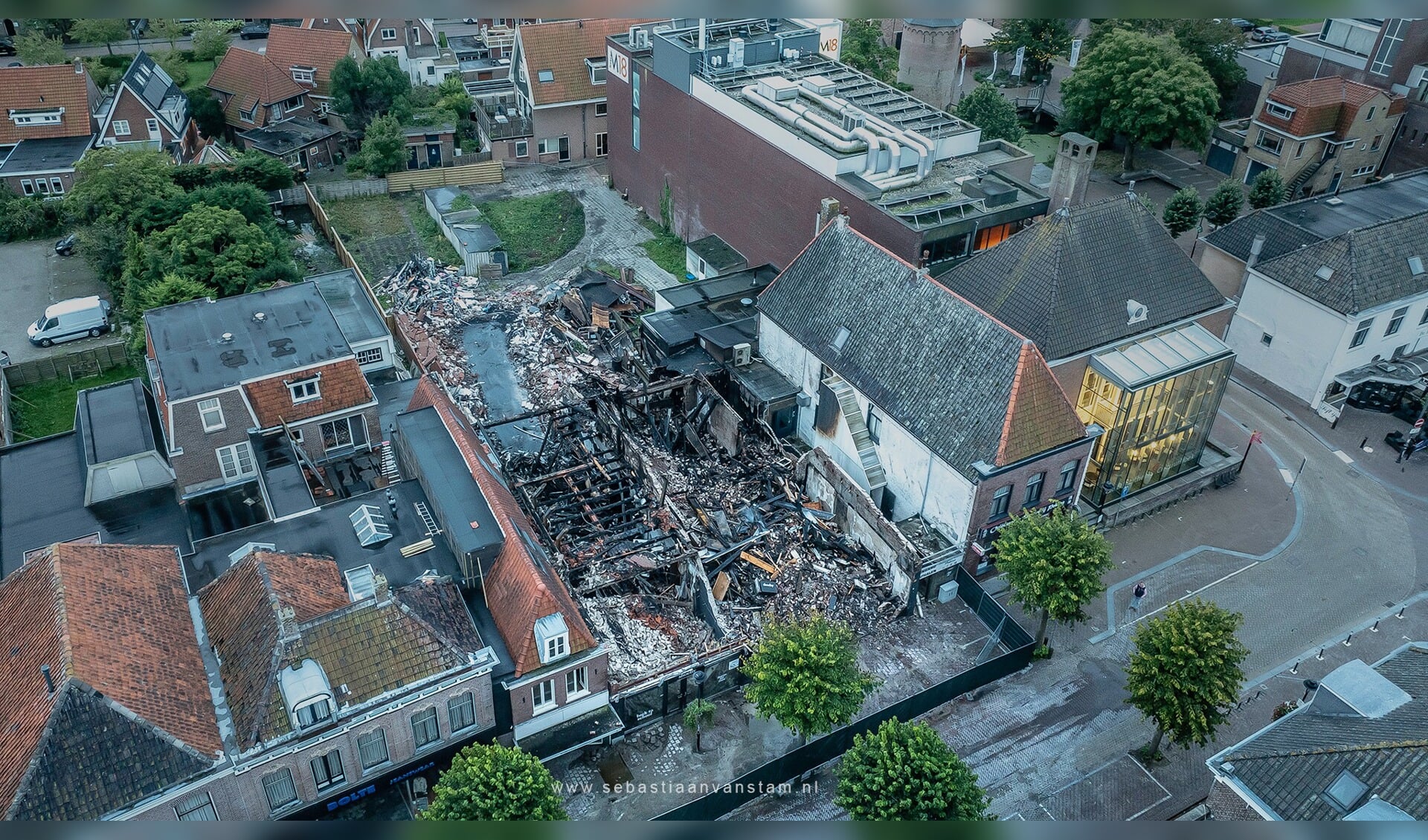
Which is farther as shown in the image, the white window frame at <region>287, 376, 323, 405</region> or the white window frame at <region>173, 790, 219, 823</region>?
the white window frame at <region>287, 376, 323, 405</region>

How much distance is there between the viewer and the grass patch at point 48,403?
50.7m

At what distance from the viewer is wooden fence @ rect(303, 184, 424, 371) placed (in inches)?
2100

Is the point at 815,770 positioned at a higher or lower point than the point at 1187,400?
lower

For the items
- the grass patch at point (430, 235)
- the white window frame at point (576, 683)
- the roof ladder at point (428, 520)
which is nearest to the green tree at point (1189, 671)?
the white window frame at point (576, 683)

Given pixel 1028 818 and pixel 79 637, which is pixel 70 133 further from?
pixel 1028 818

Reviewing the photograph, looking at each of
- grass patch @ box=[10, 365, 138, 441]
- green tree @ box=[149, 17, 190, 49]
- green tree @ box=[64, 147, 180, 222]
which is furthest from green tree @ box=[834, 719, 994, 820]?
green tree @ box=[149, 17, 190, 49]

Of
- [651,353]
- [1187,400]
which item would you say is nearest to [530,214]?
[651,353]

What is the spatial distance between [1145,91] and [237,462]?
214 ft

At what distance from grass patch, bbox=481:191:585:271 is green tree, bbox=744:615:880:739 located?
1542 inches

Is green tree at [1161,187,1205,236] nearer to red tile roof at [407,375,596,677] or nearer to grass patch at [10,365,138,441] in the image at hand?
red tile roof at [407,375,596,677]

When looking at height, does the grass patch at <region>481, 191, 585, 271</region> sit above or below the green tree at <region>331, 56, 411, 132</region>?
below

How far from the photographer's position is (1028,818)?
33.8 m

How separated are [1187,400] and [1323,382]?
509 inches

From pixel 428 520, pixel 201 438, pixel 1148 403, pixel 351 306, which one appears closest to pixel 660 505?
pixel 428 520
